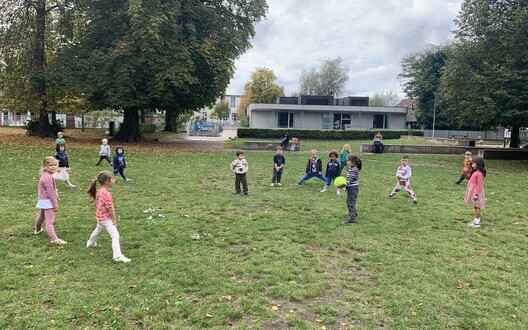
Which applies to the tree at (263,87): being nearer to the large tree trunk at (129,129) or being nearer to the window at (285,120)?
the window at (285,120)

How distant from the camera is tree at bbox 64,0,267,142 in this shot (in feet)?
74.2

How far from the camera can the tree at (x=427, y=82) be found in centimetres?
5328

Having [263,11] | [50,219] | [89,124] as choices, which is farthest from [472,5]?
[89,124]

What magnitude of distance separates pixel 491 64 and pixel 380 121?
3492 cm

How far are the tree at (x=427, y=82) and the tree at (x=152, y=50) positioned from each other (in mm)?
35287

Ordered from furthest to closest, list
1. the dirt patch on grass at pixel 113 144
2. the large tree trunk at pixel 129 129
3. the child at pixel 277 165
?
the large tree trunk at pixel 129 129
the dirt patch on grass at pixel 113 144
the child at pixel 277 165

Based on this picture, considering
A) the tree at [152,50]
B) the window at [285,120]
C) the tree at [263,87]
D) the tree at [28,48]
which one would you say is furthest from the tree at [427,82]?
the tree at [28,48]

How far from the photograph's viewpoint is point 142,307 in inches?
173

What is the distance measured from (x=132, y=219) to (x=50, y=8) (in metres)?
27.1

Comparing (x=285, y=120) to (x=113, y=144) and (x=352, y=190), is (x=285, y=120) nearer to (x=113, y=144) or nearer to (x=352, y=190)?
(x=113, y=144)

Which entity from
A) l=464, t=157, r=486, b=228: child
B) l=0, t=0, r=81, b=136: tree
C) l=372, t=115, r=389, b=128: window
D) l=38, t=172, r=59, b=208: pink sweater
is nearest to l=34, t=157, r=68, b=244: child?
l=38, t=172, r=59, b=208: pink sweater

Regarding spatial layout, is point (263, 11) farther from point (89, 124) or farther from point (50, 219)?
point (89, 124)

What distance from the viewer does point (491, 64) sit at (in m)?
20.6

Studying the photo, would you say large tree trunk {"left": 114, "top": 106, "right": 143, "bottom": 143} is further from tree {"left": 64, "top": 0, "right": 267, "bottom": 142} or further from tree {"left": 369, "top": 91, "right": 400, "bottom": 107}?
tree {"left": 369, "top": 91, "right": 400, "bottom": 107}
